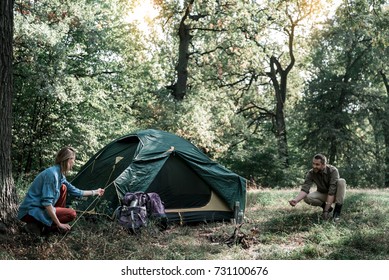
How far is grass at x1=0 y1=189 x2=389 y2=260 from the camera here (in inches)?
185

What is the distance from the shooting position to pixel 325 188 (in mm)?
6980

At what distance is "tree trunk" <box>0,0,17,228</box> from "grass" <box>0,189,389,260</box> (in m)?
0.39

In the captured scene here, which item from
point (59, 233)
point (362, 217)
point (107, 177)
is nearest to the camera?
point (59, 233)

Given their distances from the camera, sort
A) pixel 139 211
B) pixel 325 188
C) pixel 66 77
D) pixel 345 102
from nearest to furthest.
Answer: pixel 139 211
pixel 325 188
pixel 66 77
pixel 345 102

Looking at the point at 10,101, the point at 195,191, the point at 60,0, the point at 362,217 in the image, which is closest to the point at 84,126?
the point at 60,0

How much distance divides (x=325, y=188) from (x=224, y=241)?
2299 millimetres

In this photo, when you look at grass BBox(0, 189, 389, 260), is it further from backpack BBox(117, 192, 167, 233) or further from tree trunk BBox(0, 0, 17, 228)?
tree trunk BBox(0, 0, 17, 228)

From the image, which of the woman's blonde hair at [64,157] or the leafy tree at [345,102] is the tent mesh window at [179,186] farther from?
the leafy tree at [345,102]

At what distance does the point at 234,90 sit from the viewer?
22.0 m

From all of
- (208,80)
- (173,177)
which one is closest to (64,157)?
(173,177)

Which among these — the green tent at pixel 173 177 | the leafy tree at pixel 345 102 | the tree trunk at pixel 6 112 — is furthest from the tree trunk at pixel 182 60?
the tree trunk at pixel 6 112

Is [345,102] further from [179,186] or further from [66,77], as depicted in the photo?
[179,186]

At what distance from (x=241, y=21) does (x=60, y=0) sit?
19.0 ft

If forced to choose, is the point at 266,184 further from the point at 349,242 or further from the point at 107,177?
the point at 349,242
